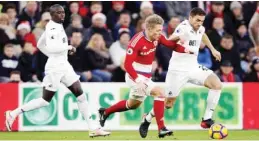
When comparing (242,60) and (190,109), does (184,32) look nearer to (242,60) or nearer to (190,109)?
(190,109)

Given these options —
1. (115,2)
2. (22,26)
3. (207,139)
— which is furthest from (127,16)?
(207,139)

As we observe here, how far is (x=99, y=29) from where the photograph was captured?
19.2m

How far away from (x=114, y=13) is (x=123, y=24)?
0.52m

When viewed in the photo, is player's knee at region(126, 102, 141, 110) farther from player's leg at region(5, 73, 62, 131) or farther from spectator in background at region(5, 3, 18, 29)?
spectator in background at region(5, 3, 18, 29)

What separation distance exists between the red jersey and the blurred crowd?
433cm

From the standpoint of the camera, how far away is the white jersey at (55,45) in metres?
14.4

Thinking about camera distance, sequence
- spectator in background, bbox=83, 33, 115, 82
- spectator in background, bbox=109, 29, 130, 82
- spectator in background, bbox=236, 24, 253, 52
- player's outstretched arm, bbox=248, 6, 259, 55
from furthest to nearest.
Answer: spectator in background, bbox=236, 24, 253, 52 < spectator in background, bbox=109, 29, 130, 82 < spectator in background, bbox=83, 33, 115, 82 < player's outstretched arm, bbox=248, 6, 259, 55

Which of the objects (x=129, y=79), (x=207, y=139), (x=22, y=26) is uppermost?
(x=22, y=26)

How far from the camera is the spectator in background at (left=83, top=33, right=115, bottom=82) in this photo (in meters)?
18.6

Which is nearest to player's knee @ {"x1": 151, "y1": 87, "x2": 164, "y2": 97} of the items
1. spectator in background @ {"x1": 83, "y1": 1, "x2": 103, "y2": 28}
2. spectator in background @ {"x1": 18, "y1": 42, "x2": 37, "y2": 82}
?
spectator in background @ {"x1": 18, "y1": 42, "x2": 37, "y2": 82}

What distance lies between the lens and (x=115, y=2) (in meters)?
20.0

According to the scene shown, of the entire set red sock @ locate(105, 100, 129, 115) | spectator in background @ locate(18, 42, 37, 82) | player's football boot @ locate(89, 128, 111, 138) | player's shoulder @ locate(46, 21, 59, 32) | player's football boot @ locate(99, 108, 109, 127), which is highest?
player's shoulder @ locate(46, 21, 59, 32)

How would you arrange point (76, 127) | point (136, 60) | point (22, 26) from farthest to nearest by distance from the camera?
point (22, 26)
point (76, 127)
point (136, 60)

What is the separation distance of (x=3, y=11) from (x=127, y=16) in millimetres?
2805
